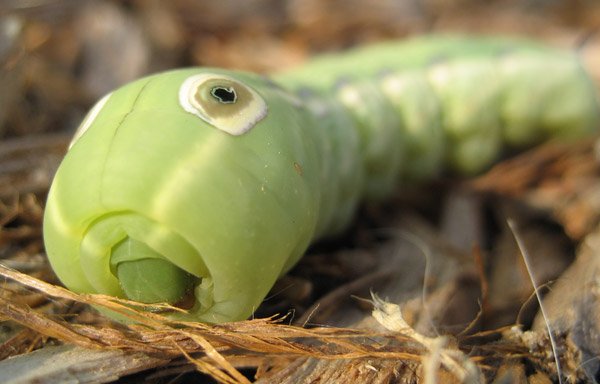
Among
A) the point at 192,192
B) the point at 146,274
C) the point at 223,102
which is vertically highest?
the point at 223,102

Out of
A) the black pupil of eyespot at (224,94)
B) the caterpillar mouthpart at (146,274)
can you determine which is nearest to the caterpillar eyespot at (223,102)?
the black pupil of eyespot at (224,94)

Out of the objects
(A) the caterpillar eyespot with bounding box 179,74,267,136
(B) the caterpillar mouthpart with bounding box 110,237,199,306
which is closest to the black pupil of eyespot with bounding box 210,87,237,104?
(A) the caterpillar eyespot with bounding box 179,74,267,136

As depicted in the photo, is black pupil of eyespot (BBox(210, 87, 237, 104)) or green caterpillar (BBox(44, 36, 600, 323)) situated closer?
green caterpillar (BBox(44, 36, 600, 323))

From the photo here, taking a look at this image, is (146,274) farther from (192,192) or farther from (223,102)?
(223,102)

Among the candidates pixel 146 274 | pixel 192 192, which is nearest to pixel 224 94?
pixel 192 192

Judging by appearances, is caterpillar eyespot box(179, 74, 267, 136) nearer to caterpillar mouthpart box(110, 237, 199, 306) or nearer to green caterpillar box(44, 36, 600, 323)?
green caterpillar box(44, 36, 600, 323)

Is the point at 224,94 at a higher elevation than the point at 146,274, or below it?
higher

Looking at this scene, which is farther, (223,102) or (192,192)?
(223,102)

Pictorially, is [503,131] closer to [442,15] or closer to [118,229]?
[442,15]
